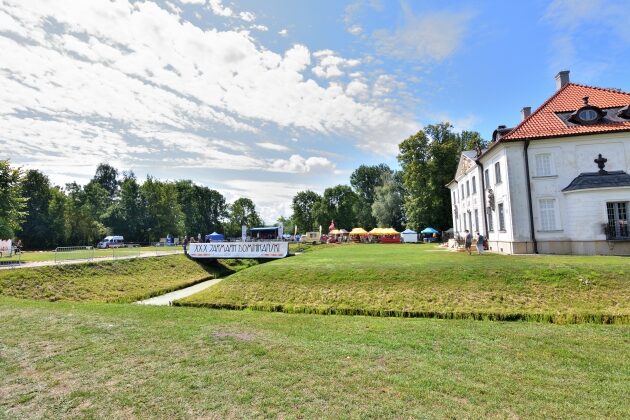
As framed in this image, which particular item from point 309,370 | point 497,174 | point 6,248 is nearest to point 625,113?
point 497,174

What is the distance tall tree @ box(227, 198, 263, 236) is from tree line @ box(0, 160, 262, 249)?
2.05ft

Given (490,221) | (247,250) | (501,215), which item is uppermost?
(501,215)

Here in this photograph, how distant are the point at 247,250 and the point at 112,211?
54.8 meters

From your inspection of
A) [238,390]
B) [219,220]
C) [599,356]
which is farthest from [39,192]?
[599,356]

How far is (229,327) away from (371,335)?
408 cm

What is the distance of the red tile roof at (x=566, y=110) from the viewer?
21938mm

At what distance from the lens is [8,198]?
2705 centimetres

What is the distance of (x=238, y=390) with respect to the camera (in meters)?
5.63

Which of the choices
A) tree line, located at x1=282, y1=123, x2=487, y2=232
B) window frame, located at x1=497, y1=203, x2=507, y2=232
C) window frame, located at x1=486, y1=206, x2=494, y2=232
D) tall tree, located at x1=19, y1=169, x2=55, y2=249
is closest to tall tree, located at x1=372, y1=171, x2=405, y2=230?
tree line, located at x1=282, y1=123, x2=487, y2=232

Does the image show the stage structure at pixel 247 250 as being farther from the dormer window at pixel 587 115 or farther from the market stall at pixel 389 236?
the market stall at pixel 389 236

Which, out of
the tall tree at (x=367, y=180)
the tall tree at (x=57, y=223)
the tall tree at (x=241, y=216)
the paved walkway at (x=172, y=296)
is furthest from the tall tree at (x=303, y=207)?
the paved walkway at (x=172, y=296)

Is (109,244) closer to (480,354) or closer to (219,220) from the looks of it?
(219,220)

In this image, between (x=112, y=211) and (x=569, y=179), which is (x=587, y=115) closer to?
(x=569, y=179)

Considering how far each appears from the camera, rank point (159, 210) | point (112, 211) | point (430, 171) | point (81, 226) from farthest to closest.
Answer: point (159, 210) → point (112, 211) → point (81, 226) → point (430, 171)
